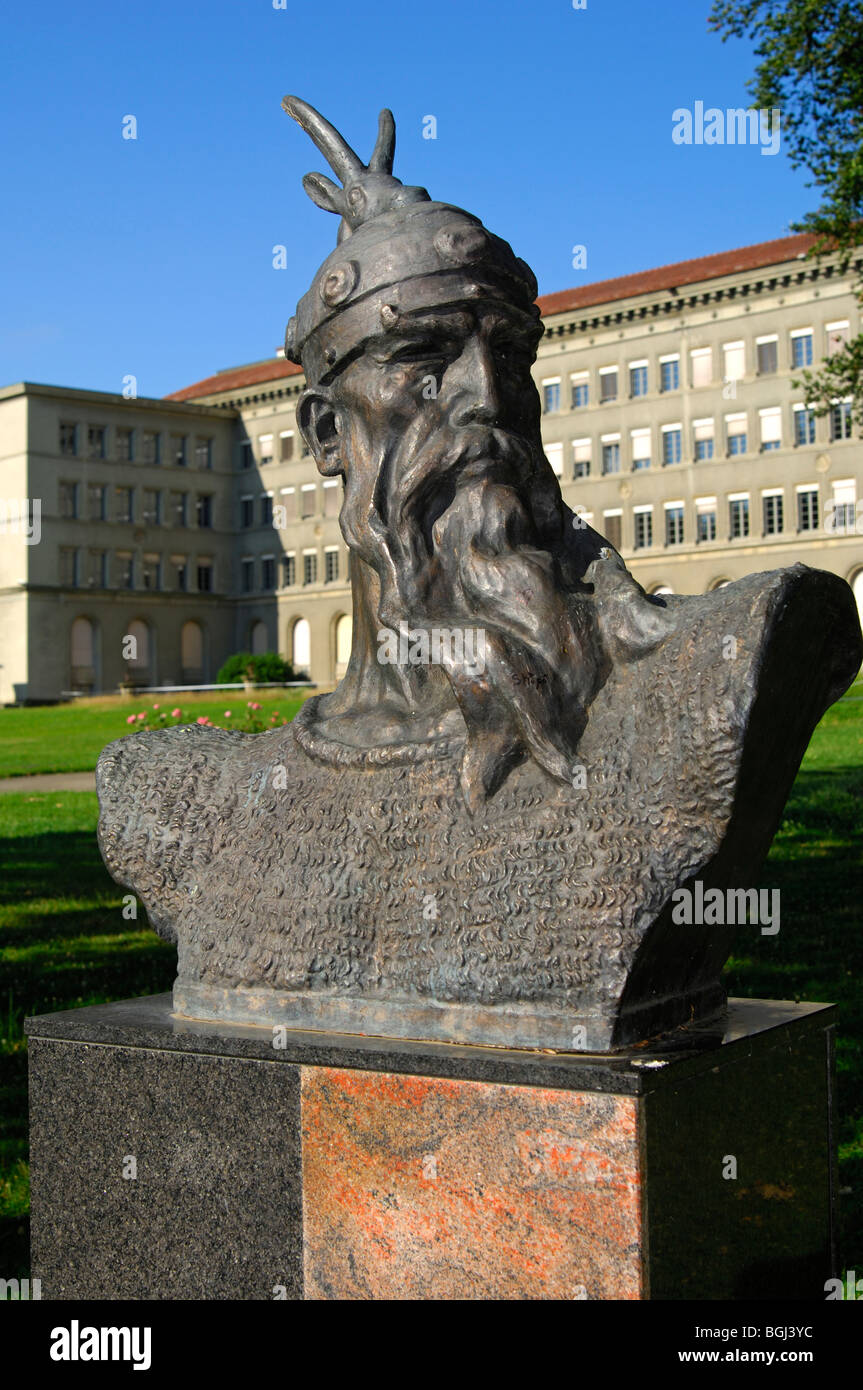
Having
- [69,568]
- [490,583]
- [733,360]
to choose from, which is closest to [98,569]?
[69,568]

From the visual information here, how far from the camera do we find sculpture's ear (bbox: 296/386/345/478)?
388 centimetres

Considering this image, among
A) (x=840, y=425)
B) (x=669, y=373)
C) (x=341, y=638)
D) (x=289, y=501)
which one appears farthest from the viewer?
(x=289, y=501)

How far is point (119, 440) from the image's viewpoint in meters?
59.2

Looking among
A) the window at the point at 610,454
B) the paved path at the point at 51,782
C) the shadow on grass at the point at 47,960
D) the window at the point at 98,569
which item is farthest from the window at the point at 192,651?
the shadow on grass at the point at 47,960

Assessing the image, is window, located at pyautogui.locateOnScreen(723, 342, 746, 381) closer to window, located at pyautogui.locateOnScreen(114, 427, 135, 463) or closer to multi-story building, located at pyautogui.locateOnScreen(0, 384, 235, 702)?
multi-story building, located at pyautogui.locateOnScreen(0, 384, 235, 702)

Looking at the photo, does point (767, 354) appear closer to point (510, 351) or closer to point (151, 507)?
point (151, 507)

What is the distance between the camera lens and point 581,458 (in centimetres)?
5072

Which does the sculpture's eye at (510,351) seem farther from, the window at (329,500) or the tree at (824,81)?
the window at (329,500)

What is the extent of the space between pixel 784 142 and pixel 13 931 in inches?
476

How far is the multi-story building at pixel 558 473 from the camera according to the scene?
148 ft

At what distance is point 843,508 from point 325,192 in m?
42.4

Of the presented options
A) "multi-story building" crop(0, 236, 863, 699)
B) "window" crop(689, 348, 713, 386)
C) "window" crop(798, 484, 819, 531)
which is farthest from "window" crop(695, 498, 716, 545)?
"window" crop(689, 348, 713, 386)

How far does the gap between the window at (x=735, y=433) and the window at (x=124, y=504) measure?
81.7ft

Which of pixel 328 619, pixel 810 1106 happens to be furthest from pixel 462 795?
pixel 328 619
